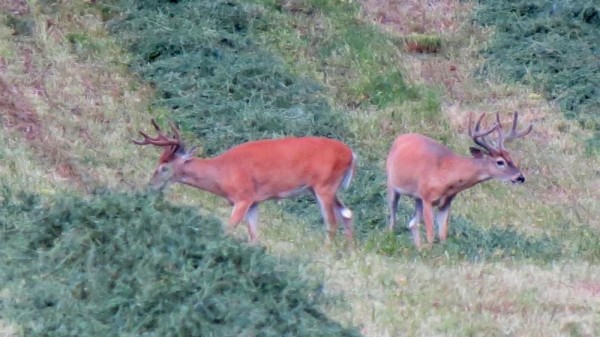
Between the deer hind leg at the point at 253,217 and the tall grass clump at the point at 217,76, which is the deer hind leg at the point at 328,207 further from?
the tall grass clump at the point at 217,76

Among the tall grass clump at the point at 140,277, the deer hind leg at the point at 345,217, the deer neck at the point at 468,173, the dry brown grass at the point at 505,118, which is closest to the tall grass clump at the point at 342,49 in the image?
the dry brown grass at the point at 505,118

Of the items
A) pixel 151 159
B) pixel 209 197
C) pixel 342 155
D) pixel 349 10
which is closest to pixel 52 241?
pixel 342 155

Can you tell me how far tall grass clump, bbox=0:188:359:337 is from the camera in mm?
8234

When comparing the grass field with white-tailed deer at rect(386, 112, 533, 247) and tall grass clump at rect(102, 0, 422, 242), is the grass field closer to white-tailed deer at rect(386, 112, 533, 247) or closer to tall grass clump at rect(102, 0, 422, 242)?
tall grass clump at rect(102, 0, 422, 242)

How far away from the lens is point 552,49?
22.2 metres

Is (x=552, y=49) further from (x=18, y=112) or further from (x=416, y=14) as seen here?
(x=18, y=112)

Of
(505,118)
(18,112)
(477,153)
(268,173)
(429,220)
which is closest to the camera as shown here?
(268,173)

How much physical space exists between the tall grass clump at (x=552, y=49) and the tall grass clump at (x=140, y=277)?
1192 cm

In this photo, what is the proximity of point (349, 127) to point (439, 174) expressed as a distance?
495 centimetres

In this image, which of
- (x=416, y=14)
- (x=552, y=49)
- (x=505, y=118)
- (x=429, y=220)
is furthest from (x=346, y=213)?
(x=416, y=14)

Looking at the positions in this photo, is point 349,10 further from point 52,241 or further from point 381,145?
point 52,241

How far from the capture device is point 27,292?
865cm

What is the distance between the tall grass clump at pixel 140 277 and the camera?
8234mm

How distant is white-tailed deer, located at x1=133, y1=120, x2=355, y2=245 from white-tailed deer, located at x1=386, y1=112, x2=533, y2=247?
0.87 m
